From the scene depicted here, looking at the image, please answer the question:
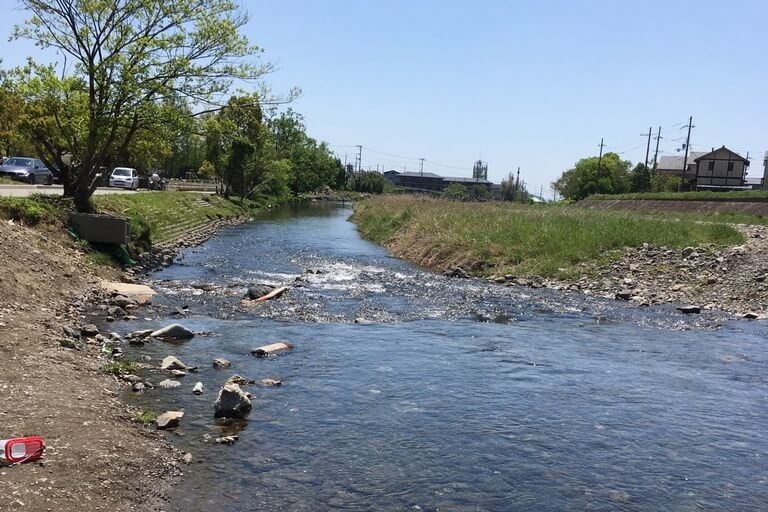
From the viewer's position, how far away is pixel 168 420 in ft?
25.1

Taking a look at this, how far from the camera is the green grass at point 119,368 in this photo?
933 centimetres

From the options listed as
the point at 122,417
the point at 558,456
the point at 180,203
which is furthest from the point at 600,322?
the point at 180,203

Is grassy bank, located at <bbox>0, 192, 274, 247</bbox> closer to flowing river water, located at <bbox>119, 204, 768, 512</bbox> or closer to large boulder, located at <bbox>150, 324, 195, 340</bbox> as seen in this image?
flowing river water, located at <bbox>119, 204, 768, 512</bbox>

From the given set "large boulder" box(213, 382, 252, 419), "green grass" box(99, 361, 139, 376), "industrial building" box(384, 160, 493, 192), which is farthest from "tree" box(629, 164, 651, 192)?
"large boulder" box(213, 382, 252, 419)

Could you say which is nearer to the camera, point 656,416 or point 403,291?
point 656,416

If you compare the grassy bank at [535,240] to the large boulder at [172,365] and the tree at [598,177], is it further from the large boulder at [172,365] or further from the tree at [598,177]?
the tree at [598,177]

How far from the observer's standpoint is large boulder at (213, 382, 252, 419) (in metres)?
8.10

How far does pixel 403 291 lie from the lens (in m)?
20.3

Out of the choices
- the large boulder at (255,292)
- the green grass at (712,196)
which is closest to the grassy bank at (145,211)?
the large boulder at (255,292)

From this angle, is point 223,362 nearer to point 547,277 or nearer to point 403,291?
point 403,291

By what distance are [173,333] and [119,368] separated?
2511mm

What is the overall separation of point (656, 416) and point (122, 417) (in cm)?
782

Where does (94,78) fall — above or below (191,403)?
above

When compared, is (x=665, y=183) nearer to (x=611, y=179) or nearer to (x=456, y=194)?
(x=611, y=179)
